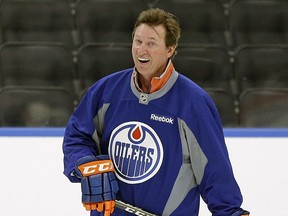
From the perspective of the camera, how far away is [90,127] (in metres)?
1.87

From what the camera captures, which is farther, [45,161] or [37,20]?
[37,20]

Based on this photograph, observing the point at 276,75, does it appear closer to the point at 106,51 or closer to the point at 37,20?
the point at 106,51

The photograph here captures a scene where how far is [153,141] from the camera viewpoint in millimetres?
1816

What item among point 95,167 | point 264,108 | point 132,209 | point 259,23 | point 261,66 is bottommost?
point 132,209

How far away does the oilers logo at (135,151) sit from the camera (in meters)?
1.82

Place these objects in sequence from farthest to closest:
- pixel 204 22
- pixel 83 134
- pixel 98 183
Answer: pixel 204 22 < pixel 83 134 < pixel 98 183

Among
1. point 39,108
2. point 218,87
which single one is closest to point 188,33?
point 218,87

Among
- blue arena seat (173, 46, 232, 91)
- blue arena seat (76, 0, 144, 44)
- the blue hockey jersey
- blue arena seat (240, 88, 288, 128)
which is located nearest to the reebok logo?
the blue hockey jersey

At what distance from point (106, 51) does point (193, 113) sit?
161 centimetres

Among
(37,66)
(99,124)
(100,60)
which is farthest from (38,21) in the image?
(99,124)

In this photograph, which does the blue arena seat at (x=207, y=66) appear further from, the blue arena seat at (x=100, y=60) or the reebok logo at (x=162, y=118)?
the reebok logo at (x=162, y=118)

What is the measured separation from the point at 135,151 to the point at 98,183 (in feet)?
0.44

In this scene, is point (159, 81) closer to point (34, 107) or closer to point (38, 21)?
point (34, 107)

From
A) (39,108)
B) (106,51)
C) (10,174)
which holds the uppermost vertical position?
(106,51)
